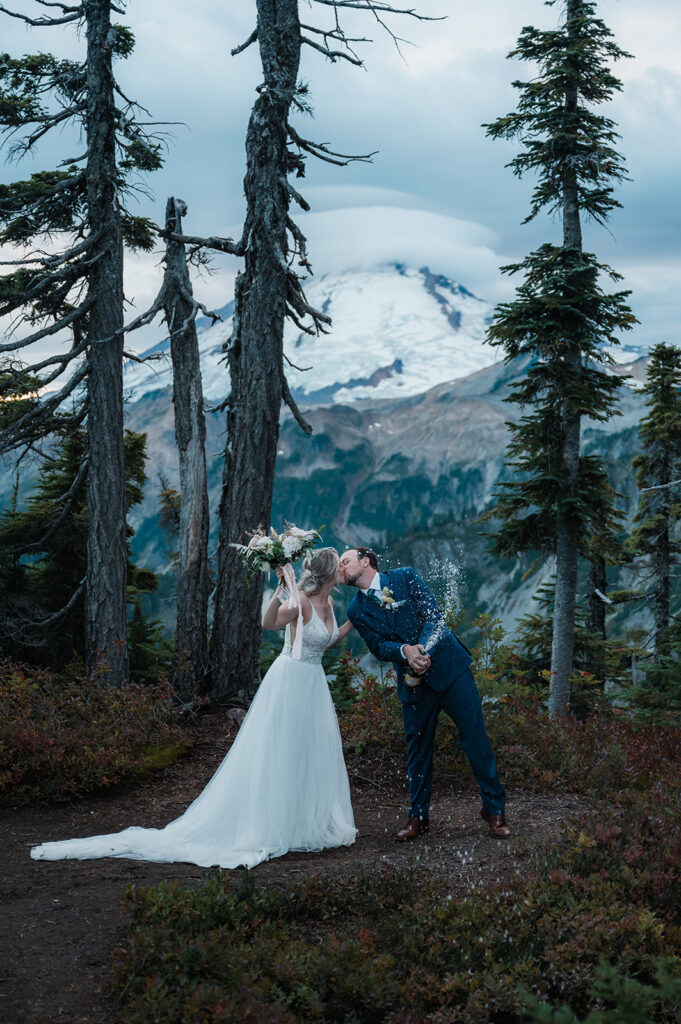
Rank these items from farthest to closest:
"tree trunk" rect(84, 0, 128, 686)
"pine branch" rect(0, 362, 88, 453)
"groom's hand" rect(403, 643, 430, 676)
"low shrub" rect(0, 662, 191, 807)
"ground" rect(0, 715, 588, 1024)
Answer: "pine branch" rect(0, 362, 88, 453) < "tree trunk" rect(84, 0, 128, 686) < "low shrub" rect(0, 662, 191, 807) < "groom's hand" rect(403, 643, 430, 676) < "ground" rect(0, 715, 588, 1024)

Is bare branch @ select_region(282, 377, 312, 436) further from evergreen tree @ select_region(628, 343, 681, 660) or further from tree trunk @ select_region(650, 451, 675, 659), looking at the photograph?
tree trunk @ select_region(650, 451, 675, 659)

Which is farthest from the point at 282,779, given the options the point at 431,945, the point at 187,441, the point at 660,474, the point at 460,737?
the point at 660,474

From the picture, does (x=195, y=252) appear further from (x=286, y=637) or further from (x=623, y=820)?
(x=623, y=820)

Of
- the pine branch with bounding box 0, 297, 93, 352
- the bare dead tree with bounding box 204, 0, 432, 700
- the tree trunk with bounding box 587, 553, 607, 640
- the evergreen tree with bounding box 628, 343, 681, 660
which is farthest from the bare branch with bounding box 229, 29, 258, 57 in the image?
the tree trunk with bounding box 587, 553, 607, 640

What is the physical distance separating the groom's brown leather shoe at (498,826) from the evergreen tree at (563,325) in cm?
1073

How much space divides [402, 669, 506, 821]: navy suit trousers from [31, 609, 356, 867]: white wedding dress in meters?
0.63

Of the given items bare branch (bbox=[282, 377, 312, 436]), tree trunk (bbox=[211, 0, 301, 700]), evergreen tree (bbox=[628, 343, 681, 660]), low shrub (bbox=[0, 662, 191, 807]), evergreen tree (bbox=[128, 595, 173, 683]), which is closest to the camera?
low shrub (bbox=[0, 662, 191, 807])

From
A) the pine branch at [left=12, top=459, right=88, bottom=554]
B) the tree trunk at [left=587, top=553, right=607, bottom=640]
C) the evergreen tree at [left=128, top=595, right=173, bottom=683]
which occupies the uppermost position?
the pine branch at [left=12, top=459, right=88, bottom=554]

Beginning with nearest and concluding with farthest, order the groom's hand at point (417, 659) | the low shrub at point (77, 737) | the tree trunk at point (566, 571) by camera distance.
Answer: the groom's hand at point (417, 659), the low shrub at point (77, 737), the tree trunk at point (566, 571)

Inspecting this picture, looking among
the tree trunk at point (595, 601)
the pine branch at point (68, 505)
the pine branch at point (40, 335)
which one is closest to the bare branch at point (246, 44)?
the pine branch at point (40, 335)

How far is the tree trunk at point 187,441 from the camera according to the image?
11.9m

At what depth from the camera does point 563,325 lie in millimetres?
17688

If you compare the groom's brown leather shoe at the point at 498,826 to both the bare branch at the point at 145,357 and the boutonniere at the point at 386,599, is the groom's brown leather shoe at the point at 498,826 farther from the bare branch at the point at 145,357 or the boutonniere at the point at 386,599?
the bare branch at the point at 145,357

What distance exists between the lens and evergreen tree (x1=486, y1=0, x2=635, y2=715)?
681 inches
